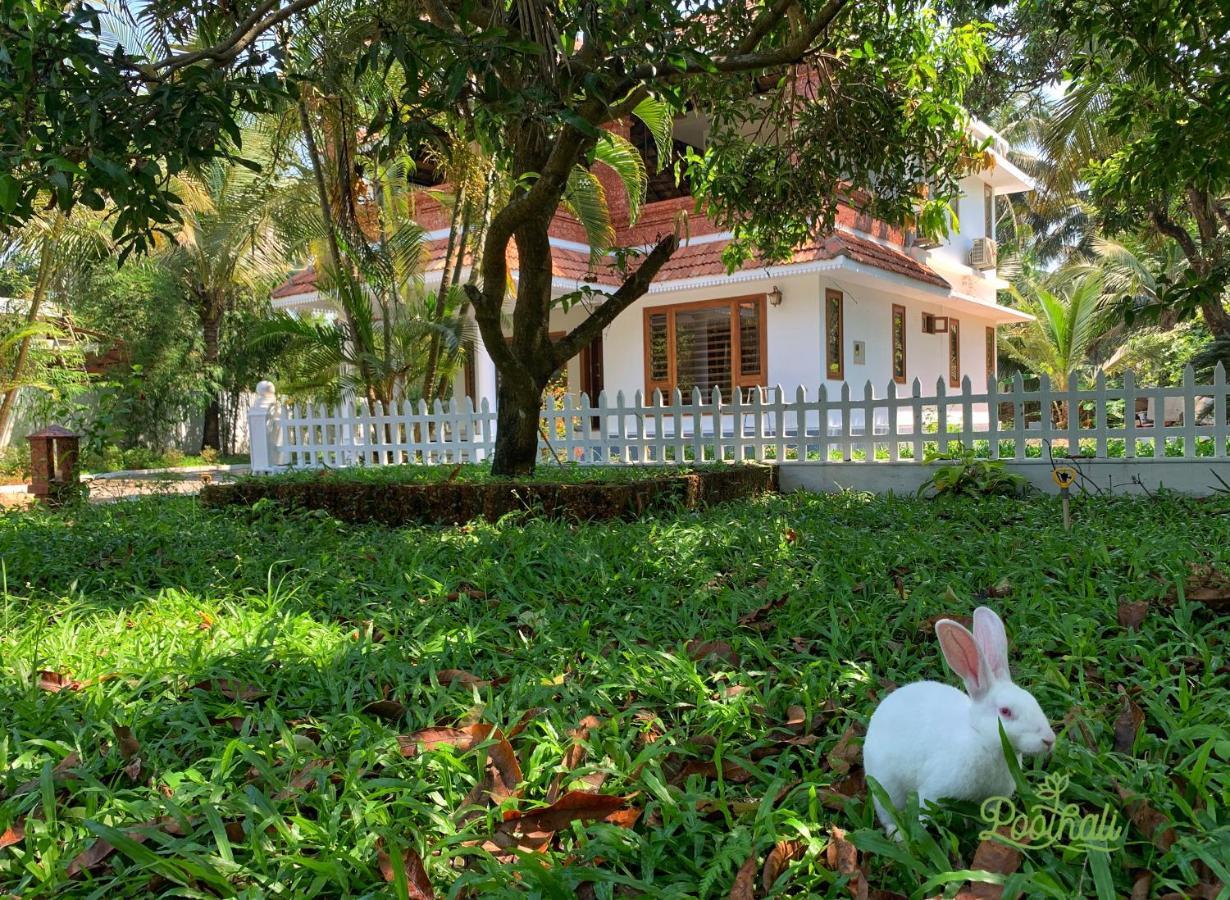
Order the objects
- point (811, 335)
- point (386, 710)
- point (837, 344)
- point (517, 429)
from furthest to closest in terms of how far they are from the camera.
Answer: point (837, 344), point (811, 335), point (517, 429), point (386, 710)

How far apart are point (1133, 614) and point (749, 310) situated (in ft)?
37.5

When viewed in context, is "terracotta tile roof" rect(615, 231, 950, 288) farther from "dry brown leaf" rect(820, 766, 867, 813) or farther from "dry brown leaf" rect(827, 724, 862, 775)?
"dry brown leaf" rect(820, 766, 867, 813)

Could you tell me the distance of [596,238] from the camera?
11.2 metres

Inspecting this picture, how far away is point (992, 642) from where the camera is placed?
1533 millimetres

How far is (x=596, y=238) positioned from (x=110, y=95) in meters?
8.01

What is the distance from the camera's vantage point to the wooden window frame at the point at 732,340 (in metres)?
13.6

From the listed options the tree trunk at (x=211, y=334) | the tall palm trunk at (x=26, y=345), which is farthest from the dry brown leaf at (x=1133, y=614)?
the tree trunk at (x=211, y=334)

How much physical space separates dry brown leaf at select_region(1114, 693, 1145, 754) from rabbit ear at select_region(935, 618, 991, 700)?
0.72 m

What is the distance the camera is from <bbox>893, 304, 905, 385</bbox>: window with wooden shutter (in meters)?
15.5

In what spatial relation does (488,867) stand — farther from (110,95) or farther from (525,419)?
(525,419)

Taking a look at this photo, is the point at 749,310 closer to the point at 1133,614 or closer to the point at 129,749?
the point at 1133,614

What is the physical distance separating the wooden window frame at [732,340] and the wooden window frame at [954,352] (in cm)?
617

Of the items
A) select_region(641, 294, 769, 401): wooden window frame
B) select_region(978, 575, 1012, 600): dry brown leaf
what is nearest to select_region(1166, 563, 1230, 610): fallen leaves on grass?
select_region(978, 575, 1012, 600): dry brown leaf

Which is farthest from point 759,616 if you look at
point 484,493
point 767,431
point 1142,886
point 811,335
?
point 811,335
